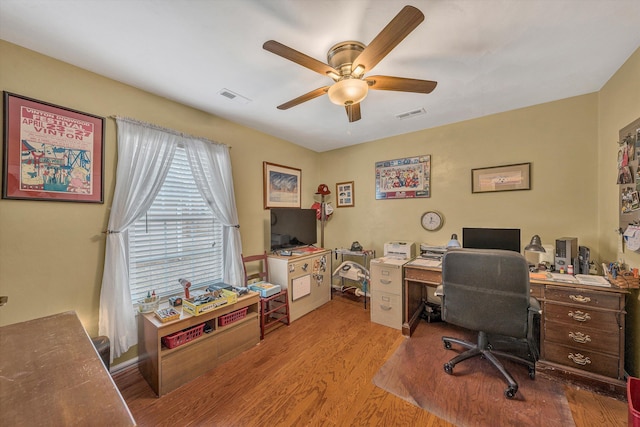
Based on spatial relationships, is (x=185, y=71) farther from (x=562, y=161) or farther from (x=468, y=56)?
(x=562, y=161)

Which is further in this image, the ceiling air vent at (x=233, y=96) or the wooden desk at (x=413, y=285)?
the wooden desk at (x=413, y=285)

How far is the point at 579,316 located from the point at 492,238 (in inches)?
36.9

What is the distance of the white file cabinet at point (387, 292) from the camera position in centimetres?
271

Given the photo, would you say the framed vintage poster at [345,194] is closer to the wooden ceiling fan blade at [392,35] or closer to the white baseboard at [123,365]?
the wooden ceiling fan blade at [392,35]

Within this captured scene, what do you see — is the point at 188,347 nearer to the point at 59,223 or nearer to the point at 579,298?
the point at 59,223

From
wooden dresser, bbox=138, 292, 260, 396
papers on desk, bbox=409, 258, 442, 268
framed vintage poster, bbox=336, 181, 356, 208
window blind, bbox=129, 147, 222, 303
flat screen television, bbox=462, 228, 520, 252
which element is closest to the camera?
wooden dresser, bbox=138, 292, 260, 396

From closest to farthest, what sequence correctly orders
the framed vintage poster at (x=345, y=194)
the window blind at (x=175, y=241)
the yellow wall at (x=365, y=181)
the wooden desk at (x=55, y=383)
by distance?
the wooden desk at (x=55, y=383)
the yellow wall at (x=365, y=181)
the window blind at (x=175, y=241)
the framed vintage poster at (x=345, y=194)

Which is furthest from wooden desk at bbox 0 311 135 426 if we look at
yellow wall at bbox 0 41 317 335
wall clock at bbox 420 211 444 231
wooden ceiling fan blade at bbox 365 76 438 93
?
wall clock at bbox 420 211 444 231

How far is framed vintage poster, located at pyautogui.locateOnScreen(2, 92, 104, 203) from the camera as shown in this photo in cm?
154

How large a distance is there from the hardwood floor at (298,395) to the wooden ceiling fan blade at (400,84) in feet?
7.25

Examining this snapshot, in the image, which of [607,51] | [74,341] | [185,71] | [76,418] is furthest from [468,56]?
[74,341]

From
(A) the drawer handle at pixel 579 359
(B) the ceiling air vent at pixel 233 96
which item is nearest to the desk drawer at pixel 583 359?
(A) the drawer handle at pixel 579 359

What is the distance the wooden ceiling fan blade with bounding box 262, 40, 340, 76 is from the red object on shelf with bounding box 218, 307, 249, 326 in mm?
2113

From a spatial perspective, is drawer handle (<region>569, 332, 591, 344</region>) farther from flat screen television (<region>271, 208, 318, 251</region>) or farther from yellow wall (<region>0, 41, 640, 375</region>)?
flat screen television (<region>271, 208, 318, 251</region>)
